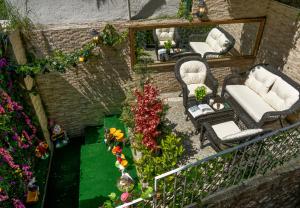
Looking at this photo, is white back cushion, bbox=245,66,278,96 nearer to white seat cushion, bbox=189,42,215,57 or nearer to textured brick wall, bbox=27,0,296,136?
textured brick wall, bbox=27,0,296,136

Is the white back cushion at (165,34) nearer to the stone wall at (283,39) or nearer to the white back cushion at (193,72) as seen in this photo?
the white back cushion at (193,72)

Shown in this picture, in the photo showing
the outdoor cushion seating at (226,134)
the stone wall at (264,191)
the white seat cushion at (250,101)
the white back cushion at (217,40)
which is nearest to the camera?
the outdoor cushion seating at (226,134)

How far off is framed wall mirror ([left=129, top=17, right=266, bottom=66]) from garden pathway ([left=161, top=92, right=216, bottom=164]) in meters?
1.26

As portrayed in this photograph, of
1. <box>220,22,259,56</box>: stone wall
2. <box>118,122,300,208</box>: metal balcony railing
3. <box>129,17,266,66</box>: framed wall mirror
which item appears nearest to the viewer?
<box>118,122,300,208</box>: metal balcony railing

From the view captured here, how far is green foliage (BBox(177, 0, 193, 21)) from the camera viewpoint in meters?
6.95

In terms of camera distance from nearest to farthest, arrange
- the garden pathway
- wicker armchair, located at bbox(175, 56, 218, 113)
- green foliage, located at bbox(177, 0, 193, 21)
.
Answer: the garden pathway < green foliage, located at bbox(177, 0, 193, 21) < wicker armchair, located at bbox(175, 56, 218, 113)

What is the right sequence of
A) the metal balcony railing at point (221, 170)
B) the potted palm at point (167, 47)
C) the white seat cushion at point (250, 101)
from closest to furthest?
the metal balcony railing at point (221, 170)
the white seat cushion at point (250, 101)
the potted palm at point (167, 47)

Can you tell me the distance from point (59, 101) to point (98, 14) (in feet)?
9.69

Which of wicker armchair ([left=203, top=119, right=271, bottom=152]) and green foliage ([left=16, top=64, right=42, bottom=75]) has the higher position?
green foliage ([left=16, top=64, right=42, bottom=75])

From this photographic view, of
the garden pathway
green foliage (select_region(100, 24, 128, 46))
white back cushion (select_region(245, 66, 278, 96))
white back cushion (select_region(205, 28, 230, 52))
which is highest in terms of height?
green foliage (select_region(100, 24, 128, 46))

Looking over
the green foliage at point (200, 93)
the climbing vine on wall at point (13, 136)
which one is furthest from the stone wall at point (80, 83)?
the green foliage at point (200, 93)

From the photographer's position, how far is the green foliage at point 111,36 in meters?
6.85

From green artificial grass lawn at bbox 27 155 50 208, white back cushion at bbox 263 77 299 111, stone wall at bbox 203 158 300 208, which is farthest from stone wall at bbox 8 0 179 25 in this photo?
stone wall at bbox 203 158 300 208

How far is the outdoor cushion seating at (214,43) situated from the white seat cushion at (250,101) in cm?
153
